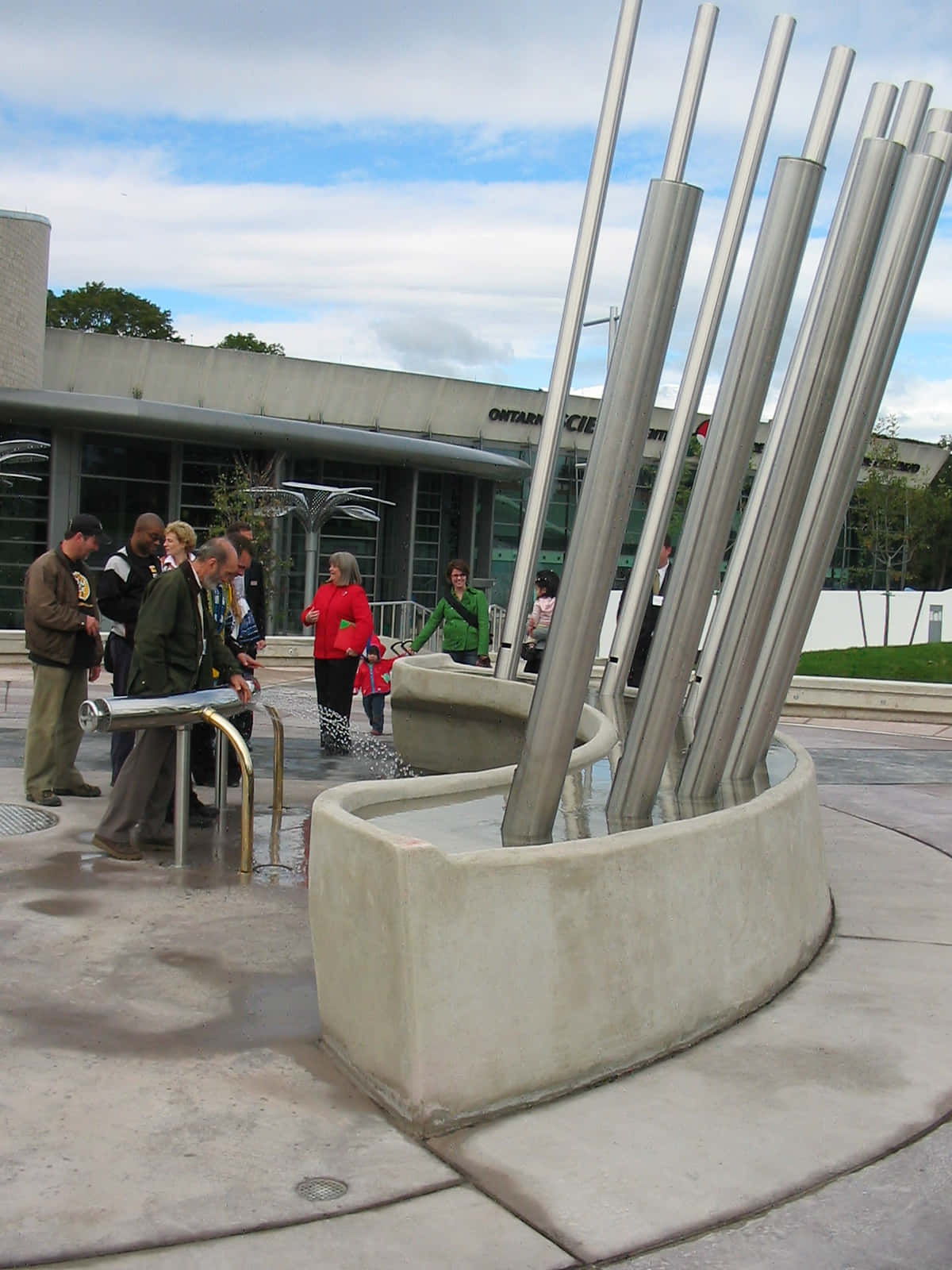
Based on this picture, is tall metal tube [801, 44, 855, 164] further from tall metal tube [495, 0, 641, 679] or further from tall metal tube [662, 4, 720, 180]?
tall metal tube [495, 0, 641, 679]

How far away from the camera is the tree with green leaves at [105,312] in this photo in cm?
7881

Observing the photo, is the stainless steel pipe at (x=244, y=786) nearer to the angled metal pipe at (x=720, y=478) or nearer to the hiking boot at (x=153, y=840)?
the hiking boot at (x=153, y=840)

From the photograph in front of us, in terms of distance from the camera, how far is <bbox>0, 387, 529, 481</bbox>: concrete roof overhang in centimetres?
3056

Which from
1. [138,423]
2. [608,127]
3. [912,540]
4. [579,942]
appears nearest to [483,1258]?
[579,942]

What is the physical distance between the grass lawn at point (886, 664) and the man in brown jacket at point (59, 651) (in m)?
14.7

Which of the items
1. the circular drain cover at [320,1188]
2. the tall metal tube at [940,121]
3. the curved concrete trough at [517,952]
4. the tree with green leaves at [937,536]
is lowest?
the tree with green leaves at [937,536]

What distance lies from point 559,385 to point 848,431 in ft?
17.8

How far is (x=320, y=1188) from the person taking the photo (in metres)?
3.82

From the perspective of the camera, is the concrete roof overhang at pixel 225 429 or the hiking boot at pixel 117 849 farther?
the concrete roof overhang at pixel 225 429

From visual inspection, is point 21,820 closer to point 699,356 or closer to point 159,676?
point 159,676

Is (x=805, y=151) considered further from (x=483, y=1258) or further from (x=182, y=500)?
(x=182, y=500)

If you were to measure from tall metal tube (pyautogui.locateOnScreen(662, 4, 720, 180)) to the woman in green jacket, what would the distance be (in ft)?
15.9

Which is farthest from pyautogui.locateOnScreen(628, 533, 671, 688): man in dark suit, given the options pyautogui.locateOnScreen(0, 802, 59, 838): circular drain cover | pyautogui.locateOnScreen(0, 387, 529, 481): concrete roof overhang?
pyautogui.locateOnScreen(0, 387, 529, 481): concrete roof overhang

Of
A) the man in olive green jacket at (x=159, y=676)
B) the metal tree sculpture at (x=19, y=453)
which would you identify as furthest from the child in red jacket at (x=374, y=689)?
the metal tree sculpture at (x=19, y=453)
